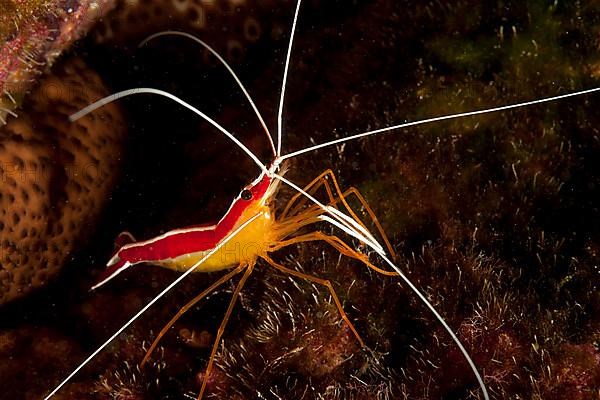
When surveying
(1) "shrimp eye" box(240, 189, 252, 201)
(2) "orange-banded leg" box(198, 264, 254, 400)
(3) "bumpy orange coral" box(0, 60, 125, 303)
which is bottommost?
(2) "orange-banded leg" box(198, 264, 254, 400)

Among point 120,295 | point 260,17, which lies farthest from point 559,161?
point 120,295

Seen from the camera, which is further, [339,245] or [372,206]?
[372,206]

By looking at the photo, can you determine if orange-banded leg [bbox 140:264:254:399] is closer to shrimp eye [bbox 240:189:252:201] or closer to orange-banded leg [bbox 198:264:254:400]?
orange-banded leg [bbox 198:264:254:400]

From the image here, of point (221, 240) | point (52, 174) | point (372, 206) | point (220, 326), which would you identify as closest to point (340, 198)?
point (372, 206)

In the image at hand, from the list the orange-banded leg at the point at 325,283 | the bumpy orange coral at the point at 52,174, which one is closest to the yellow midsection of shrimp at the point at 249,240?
the orange-banded leg at the point at 325,283

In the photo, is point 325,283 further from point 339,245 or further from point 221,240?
point 221,240

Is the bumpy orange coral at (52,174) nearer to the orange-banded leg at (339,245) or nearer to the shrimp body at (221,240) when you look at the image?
the shrimp body at (221,240)

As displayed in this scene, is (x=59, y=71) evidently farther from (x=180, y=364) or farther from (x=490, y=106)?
(x=490, y=106)

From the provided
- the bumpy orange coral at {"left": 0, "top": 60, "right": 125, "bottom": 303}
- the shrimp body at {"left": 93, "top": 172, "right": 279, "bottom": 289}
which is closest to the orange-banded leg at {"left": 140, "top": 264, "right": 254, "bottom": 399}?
the shrimp body at {"left": 93, "top": 172, "right": 279, "bottom": 289}
